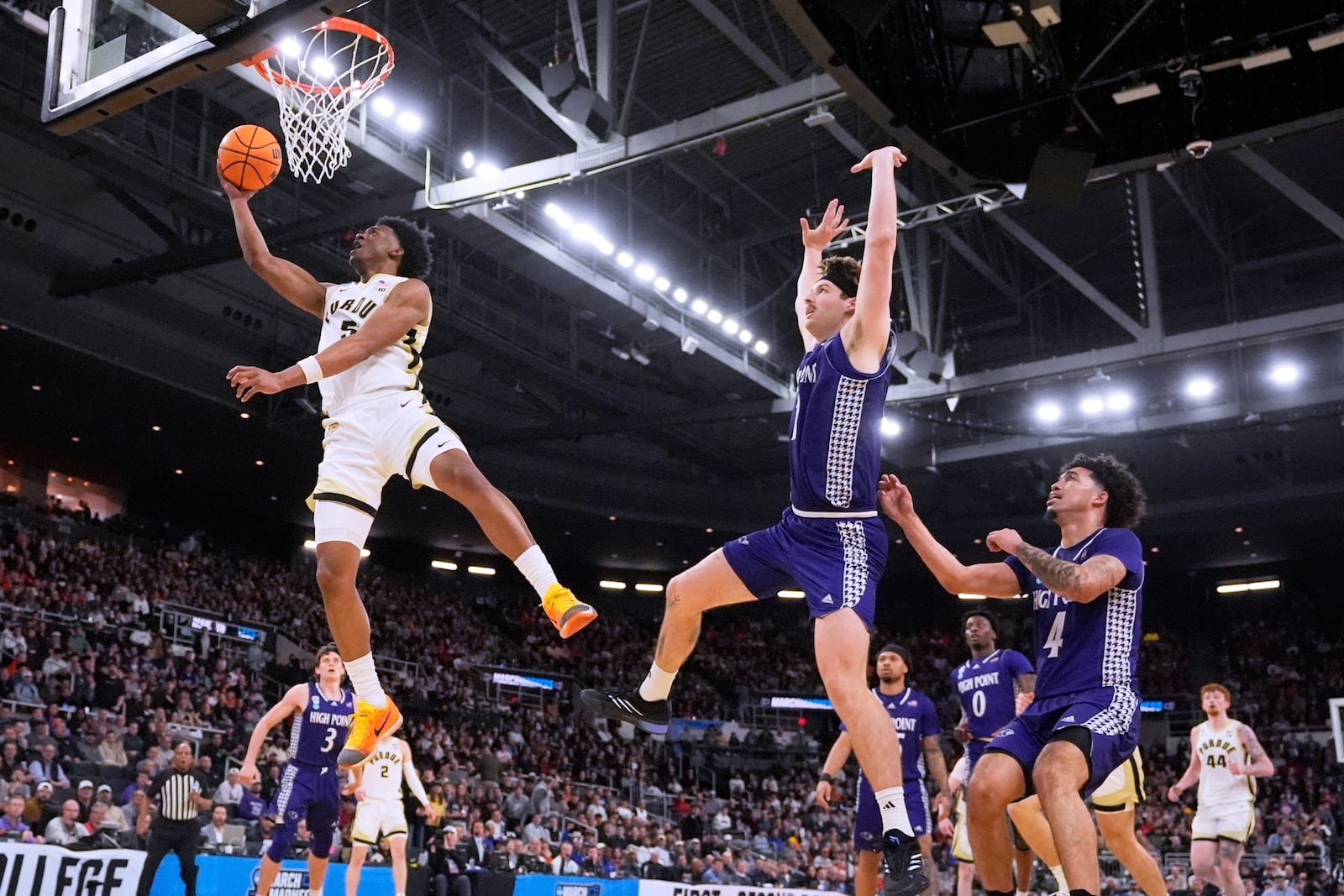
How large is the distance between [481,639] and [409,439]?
31483 millimetres

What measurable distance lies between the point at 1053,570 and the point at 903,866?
1598 mm

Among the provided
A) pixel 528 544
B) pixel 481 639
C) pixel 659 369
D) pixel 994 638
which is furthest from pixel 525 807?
pixel 528 544

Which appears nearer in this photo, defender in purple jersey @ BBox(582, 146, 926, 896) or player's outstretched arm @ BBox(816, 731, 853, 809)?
defender in purple jersey @ BBox(582, 146, 926, 896)

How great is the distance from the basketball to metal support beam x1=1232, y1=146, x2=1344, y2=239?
16.2m

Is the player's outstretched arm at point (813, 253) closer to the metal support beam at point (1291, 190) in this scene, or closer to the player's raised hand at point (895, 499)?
the player's raised hand at point (895, 499)

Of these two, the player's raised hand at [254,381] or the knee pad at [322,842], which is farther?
the knee pad at [322,842]

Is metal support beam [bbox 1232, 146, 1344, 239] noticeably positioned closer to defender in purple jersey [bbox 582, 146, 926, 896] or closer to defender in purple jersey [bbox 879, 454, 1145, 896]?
defender in purple jersey [bbox 879, 454, 1145, 896]

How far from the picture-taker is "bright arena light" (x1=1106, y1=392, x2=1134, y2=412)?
992 inches

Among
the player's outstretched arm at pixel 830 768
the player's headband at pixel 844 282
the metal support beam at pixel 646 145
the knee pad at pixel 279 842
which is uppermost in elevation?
the metal support beam at pixel 646 145

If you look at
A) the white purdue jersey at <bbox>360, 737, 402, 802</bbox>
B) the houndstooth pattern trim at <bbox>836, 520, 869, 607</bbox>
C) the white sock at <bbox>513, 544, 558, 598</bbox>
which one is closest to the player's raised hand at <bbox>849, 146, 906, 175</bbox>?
the houndstooth pattern trim at <bbox>836, 520, 869, 607</bbox>

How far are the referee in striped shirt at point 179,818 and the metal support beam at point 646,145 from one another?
28.9 feet

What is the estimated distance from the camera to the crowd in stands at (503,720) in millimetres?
18422

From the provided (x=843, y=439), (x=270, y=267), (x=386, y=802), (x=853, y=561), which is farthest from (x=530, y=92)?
(x=853, y=561)

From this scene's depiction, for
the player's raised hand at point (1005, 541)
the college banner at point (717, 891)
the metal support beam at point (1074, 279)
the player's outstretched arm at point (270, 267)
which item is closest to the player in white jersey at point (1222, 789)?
the college banner at point (717, 891)
